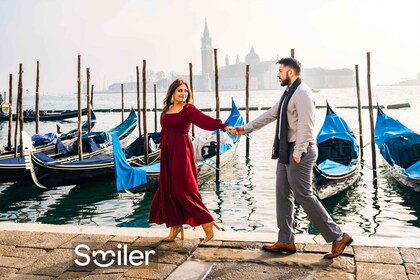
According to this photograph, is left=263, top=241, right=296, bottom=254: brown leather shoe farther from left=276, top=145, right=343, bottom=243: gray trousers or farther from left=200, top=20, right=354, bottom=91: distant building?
left=200, top=20, right=354, bottom=91: distant building

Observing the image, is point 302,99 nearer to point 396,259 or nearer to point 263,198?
point 396,259

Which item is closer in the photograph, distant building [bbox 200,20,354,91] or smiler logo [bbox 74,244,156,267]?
smiler logo [bbox 74,244,156,267]

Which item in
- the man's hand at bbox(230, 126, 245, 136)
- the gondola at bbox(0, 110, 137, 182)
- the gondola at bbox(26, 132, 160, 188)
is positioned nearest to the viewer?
the man's hand at bbox(230, 126, 245, 136)

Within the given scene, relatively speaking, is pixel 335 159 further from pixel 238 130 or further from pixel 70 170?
pixel 238 130

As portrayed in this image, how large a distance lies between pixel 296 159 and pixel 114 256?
1.39 metres

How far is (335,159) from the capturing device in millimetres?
9469

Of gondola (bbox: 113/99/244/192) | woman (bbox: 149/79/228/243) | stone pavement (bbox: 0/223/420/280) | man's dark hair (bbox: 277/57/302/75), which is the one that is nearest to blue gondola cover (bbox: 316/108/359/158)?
gondola (bbox: 113/99/244/192)

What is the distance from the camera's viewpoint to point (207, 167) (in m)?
10.2

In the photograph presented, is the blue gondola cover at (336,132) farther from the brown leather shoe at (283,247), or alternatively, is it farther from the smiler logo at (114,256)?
the smiler logo at (114,256)

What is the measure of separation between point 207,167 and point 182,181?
6.65 meters

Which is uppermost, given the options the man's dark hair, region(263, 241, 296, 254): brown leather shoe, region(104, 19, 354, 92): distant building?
region(104, 19, 354, 92): distant building

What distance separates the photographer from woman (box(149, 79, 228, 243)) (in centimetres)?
356

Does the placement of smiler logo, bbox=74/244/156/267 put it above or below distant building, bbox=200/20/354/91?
below

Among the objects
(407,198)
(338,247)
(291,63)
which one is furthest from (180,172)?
(407,198)
